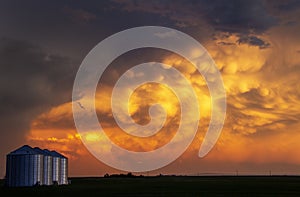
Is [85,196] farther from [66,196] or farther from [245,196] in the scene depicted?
[245,196]

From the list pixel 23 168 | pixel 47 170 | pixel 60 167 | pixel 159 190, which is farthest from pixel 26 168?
pixel 159 190

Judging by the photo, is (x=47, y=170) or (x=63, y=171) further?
(x=63, y=171)

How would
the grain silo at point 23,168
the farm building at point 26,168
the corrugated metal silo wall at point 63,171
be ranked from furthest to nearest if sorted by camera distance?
1. the corrugated metal silo wall at point 63,171
2. the farm building at point 26,168
3. the grain silo at point 23,168

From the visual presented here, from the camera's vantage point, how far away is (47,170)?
10744 centimetres

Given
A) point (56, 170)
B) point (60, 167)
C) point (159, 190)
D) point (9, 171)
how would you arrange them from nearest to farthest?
point (159, 190) < point (9, 171) < point (56, 170) < point (60, 167)

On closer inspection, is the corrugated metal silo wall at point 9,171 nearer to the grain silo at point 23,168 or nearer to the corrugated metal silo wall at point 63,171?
the grain silo at point 23,168

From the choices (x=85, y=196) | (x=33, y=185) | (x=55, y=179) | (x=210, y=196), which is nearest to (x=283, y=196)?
(x=210, y=196)

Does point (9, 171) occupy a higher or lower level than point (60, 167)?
lower

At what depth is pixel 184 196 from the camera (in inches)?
2437

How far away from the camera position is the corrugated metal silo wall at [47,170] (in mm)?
105750

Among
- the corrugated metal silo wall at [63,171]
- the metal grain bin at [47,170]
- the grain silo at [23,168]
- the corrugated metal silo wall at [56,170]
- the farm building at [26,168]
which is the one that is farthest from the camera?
the corrugated metal silo wall at [63,171]

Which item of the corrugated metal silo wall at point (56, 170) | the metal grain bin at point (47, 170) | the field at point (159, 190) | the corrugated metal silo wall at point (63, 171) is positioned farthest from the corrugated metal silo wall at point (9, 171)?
the corrugated metal silo wall at point (63, 171)

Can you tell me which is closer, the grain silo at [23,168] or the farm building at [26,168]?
the grain silo at [23,168]

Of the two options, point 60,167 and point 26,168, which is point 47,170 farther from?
point 60,167
